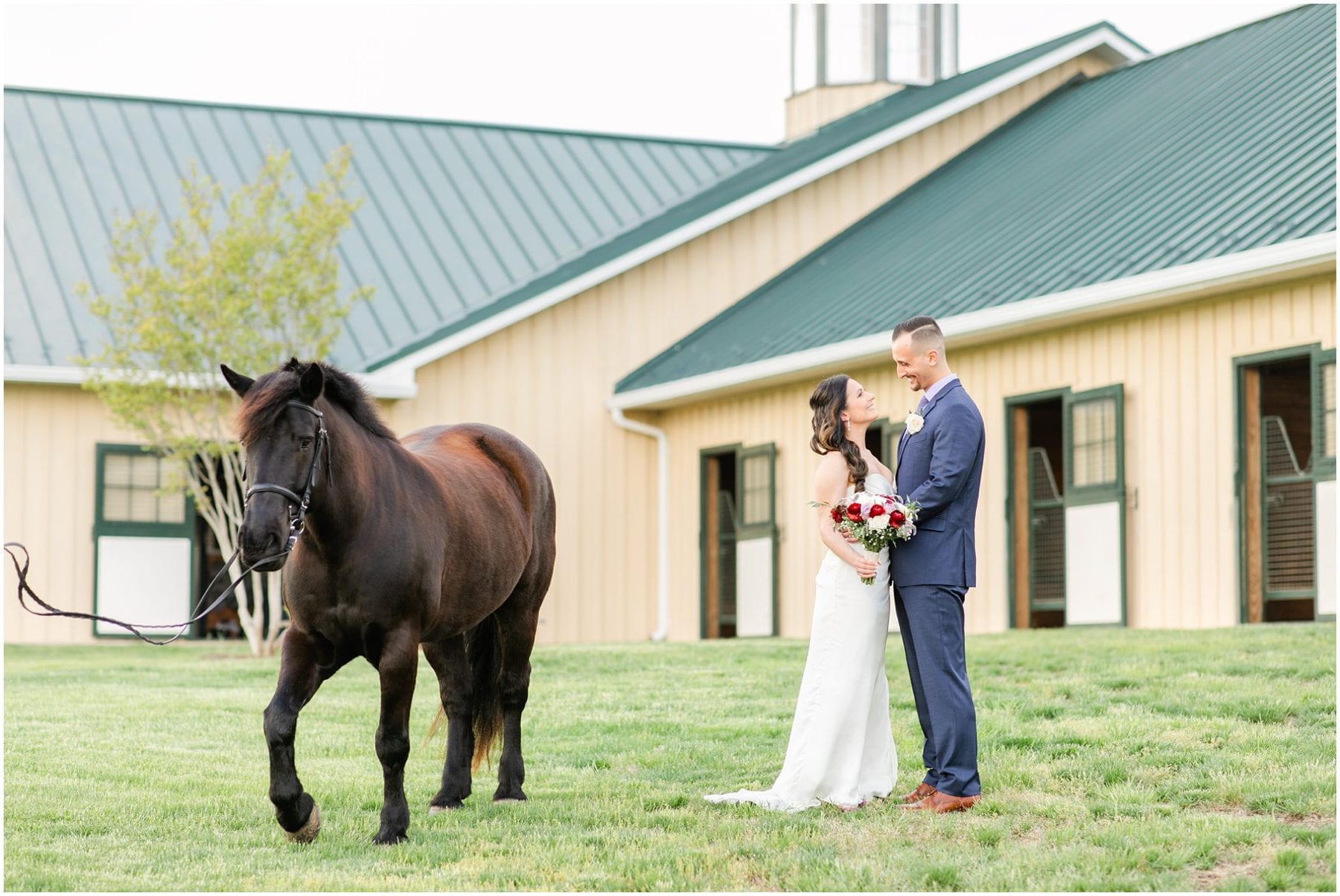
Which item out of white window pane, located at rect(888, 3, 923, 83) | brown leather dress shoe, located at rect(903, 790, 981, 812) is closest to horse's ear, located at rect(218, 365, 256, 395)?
brown leather dress shoe, located at rect(903, 790, 981, 812)

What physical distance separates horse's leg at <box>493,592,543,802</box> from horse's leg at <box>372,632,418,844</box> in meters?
0.81

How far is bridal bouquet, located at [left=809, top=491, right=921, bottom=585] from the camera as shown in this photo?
6.30m

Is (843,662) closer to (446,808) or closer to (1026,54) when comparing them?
(446,808)

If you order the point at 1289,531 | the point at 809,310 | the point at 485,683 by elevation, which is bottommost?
the point at 485,683

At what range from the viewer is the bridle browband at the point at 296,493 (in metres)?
5.69

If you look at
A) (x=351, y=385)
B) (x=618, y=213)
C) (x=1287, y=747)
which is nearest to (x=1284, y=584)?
(x=1287, y=747)

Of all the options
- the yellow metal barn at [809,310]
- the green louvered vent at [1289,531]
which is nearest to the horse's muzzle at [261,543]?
the yellow metal barn at [809,310]

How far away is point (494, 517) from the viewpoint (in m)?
7.34

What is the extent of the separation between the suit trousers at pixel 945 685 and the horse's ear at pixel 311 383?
2.23 metres

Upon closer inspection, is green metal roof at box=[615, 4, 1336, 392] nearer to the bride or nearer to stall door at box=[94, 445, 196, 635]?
stall door at box=[94, 445, 196, 635]

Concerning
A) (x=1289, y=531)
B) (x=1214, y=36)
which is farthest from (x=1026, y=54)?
(x=1289, y=531)

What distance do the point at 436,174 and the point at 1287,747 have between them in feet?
54.6

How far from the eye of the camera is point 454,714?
23.6ft

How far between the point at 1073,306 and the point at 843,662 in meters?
7.54
